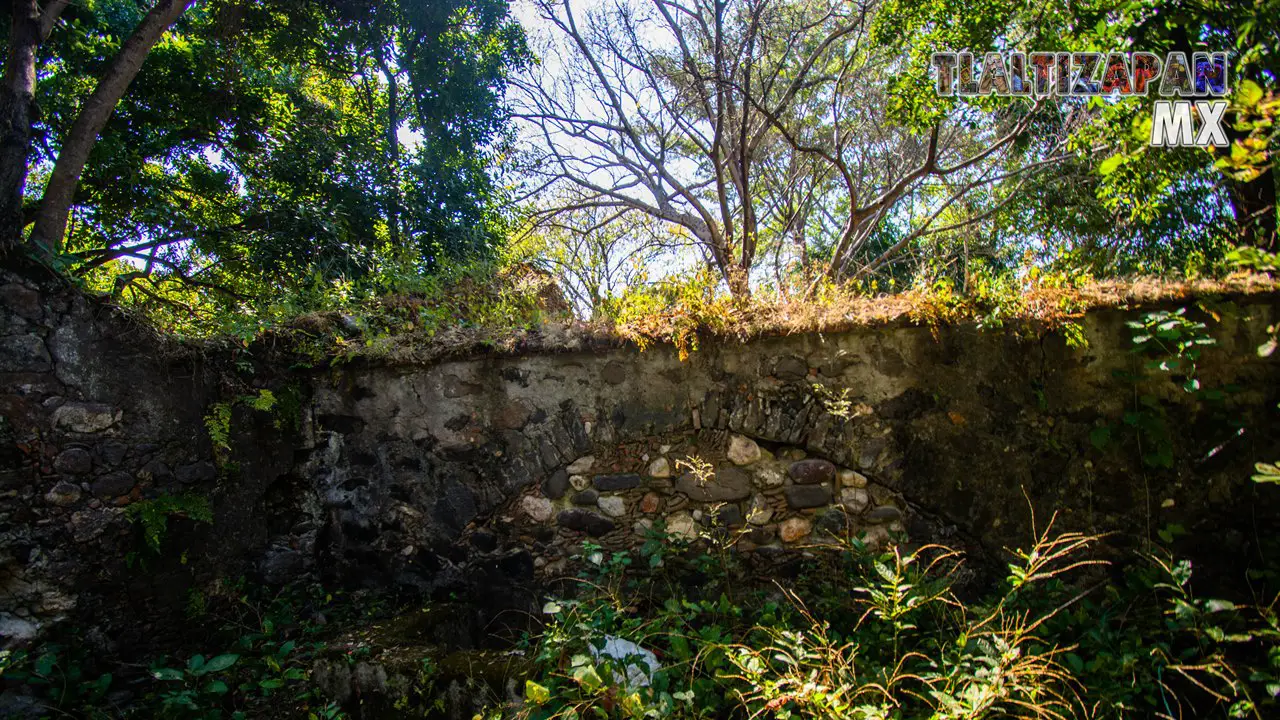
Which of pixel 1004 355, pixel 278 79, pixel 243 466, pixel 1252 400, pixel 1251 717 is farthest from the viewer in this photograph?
pixel 278 79

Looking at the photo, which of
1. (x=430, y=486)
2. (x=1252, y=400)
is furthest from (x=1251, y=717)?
(x=430, y=486)

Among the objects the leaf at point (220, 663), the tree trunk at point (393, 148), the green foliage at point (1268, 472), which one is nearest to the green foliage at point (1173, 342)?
the green foliage at point (1268, 472)

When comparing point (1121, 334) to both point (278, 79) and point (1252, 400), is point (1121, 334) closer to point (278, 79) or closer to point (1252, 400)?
point (1252, 400)

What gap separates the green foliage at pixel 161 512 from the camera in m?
3.31

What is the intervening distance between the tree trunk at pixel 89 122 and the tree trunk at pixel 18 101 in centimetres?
66

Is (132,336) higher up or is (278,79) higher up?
(278,79)

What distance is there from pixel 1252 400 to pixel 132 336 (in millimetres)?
5661

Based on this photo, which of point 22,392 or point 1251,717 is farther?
point 22,392

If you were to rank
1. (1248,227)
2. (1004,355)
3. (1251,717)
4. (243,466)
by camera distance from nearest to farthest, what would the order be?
(1251,717) → (1004,355) → (1248,227) → (243,466)

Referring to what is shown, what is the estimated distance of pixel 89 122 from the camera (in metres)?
5.55

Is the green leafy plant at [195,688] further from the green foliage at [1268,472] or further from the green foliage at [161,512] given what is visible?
the green foliage at [1268,472]

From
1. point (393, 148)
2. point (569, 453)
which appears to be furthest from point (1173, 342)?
point (393, 148)

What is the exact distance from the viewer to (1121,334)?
308cm

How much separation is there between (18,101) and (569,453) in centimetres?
484
